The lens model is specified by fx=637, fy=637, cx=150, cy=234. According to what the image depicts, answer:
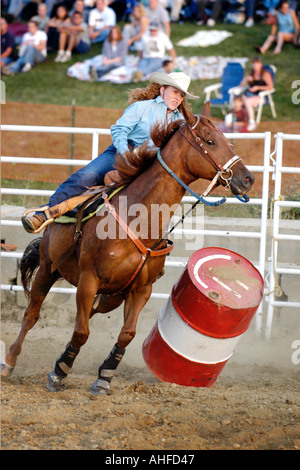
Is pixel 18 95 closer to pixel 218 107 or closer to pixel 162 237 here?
pixel 218 107

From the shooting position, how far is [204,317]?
431 cm

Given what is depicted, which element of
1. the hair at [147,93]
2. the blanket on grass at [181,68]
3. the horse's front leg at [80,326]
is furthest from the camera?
the blanket on grass at [181,68]

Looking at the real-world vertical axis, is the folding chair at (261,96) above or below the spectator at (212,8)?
below

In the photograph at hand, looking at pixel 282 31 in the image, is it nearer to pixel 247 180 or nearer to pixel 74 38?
pixel 74 38

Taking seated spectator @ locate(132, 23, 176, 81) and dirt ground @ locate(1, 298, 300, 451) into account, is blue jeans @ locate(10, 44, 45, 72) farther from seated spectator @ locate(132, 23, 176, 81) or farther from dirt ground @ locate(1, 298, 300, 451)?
dirt ground @ locate(1, 298, 300, 451)

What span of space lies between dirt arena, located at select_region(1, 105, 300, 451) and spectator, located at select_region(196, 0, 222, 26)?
38.8 feet

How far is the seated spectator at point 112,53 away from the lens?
1409 cm

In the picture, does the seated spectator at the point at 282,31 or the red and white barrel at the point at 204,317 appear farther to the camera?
the seated spectator at the point at 282,31

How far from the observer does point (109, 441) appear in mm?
3588

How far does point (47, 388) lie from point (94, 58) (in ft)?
37.0

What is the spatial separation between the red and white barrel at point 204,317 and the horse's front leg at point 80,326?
540mm

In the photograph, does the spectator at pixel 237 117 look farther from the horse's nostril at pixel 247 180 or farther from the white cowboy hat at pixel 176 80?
the horse's nostril at pixel 247 180

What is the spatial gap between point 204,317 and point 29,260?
77.0 inches

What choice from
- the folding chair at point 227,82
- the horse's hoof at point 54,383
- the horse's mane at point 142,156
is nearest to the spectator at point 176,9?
the folding chair at point 227,82
